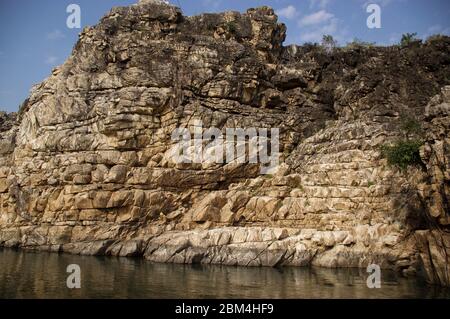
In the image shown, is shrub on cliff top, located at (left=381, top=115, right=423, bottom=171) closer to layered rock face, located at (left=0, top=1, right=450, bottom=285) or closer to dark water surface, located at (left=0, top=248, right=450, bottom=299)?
layered rock face, located at (left=0, top=1, right=450, bottom=285)

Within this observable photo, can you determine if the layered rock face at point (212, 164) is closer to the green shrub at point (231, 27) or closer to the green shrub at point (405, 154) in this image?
the green shrub at point (231, 27)

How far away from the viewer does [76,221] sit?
34844 millimetres

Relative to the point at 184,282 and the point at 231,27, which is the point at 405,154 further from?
the point at 231,27

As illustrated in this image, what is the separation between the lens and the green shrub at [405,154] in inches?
1037

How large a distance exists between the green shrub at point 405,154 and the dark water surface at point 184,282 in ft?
23.7

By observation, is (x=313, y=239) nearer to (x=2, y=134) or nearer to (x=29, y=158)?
(x=29, y=158)

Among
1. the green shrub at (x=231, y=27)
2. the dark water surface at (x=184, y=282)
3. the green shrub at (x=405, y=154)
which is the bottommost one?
the dark water surface at (x=184, y=282)

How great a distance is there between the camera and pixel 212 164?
118 ft

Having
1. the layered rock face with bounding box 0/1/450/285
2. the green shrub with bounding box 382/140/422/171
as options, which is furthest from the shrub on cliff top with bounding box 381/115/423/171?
the layered rock face with bounding box 0/1/450/285

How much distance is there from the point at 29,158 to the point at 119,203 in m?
9.82

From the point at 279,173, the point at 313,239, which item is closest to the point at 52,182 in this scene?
the point at 279,173

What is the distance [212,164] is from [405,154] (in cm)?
1533

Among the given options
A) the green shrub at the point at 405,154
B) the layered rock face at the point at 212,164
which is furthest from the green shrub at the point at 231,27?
the green shrub at the point at 405,154

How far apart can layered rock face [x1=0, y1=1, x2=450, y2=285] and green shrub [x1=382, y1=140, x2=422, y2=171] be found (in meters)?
2.73
